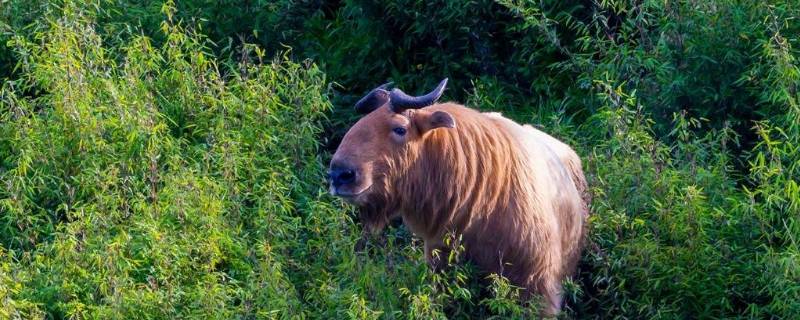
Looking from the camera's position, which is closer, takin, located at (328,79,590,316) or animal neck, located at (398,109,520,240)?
takin, located at (328,79,590,316)

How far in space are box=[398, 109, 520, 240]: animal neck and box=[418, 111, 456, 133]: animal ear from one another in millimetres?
106

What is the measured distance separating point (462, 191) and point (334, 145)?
2326 millimetres

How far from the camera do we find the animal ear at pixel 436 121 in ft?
23.4

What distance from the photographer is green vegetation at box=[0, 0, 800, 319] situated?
7086 millimetres

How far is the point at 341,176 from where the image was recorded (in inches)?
276

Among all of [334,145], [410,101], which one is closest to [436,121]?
[410,101]

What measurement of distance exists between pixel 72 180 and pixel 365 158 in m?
1.88

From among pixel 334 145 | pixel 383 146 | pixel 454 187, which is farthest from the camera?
pixel 334 145

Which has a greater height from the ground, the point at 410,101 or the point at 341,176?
the point at 410,101

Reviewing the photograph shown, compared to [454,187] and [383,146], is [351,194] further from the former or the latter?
[454,187]

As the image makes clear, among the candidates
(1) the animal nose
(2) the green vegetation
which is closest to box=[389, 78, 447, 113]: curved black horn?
(1) the animal nose

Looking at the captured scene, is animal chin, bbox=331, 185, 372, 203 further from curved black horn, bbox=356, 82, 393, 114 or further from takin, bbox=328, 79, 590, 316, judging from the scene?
curved black horn, bbox=356, 82, 393, 114

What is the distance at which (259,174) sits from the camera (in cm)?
827

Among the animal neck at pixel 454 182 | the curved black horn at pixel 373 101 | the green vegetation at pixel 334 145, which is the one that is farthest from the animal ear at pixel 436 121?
the green vegetation at pixel 334 145
